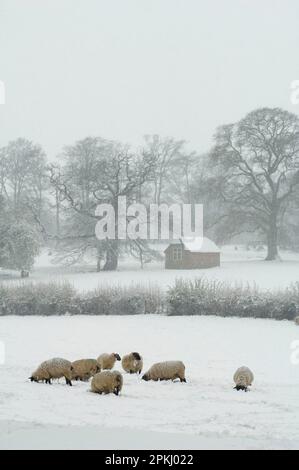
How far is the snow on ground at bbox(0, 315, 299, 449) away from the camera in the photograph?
5.55m

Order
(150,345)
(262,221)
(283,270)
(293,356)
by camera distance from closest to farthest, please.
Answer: (293,356)
(150,345)
(283,270)
(262,221)

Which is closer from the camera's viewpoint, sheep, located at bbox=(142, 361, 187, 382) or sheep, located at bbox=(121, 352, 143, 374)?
sheep, located at bbox=(142, 361, 187, 382)

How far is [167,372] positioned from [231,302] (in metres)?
9.04

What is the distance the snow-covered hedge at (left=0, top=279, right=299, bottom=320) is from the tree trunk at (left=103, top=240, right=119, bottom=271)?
1260 cm

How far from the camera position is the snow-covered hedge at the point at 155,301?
16.9m

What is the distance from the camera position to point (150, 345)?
12805 mm

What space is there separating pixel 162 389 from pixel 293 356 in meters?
4.60

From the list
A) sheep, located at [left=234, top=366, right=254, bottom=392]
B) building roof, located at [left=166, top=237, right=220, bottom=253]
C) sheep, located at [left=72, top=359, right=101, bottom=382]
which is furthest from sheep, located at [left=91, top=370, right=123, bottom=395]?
building roof, located at [left=166, top=237, right=220, bottom=253]

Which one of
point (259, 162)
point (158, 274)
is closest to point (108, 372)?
point (158, 274)

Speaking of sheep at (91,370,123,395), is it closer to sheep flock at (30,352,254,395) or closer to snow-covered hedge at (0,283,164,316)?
sheep flock at (30,352,254,395)

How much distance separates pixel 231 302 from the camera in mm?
17281

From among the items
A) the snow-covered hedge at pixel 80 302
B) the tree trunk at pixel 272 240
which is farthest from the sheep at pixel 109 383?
the tree trunk at pixel 272 240
